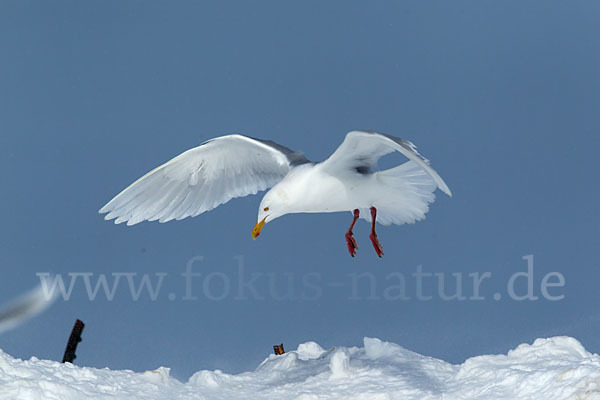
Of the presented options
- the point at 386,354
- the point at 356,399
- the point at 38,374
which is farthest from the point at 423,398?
the point at 38,374

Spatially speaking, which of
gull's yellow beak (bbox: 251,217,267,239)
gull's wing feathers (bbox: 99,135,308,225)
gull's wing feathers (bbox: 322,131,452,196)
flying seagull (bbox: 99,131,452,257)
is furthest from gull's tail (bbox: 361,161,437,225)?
gull's yellow beak (bbox: 251,217,267,239)

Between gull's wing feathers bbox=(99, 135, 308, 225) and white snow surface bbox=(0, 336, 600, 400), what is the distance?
1.26 m

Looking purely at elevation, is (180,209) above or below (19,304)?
above

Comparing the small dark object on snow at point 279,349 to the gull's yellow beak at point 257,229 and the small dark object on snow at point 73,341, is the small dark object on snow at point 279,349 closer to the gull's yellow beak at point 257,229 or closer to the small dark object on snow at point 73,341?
the gull's yellow beak at point 257,229

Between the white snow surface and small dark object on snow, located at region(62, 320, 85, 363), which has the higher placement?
small dark object on snow, located at region(62, 320, 85, 363)

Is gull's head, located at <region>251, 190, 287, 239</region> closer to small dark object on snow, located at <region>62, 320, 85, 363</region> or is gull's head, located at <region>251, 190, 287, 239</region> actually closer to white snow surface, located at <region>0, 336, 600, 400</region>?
white snow surface, located at <region>0, 336, 600, 400</region>

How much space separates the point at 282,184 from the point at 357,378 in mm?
1223

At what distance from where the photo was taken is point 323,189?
4.98 m

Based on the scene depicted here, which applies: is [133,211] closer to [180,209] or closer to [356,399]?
[180,209]

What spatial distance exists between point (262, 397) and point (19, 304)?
1.45m

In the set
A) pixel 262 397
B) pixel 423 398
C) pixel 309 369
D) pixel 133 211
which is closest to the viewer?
pixel 423 398

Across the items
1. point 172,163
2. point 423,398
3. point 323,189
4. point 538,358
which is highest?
point 172,163

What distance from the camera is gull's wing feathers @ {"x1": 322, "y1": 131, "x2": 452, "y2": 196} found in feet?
14.6

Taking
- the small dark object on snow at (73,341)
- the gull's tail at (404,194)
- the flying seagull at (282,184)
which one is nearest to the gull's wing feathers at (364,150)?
the flying seagull at (282,184)
